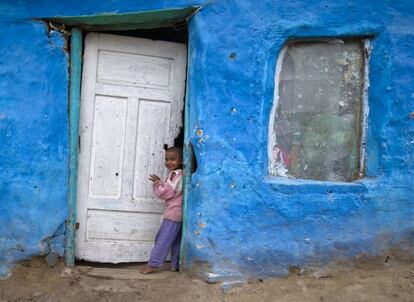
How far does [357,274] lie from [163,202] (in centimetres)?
181

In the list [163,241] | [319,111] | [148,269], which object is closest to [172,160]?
[163,241]

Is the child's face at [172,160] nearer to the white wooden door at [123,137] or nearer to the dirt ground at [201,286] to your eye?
the white wooden door at [123,137]

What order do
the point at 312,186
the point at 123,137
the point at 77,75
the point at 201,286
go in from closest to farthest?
the point at 201,286 → the point at 312,186 → the point at 77,75 → the point at 123,137

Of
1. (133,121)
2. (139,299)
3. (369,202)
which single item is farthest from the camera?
(133,121)

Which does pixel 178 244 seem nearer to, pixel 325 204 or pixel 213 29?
pixel 325 204

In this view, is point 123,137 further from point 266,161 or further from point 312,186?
point 312,186

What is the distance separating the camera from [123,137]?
494 cm

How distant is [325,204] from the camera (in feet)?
15.1

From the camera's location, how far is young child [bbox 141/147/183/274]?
15.6 feet

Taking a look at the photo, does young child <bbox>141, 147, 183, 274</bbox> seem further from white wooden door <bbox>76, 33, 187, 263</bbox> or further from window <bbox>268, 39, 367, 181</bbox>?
window <bbox>268, 39, 367, 181</bbox>

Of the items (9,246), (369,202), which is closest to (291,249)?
(369,202)

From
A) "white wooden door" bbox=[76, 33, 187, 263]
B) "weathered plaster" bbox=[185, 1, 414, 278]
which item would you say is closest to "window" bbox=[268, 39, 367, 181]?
"weathered plaster" bbox=[185, 1, 414, 278]

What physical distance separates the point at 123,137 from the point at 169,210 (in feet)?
2.59

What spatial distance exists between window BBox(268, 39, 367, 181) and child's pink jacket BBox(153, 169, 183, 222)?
84 centimetres
